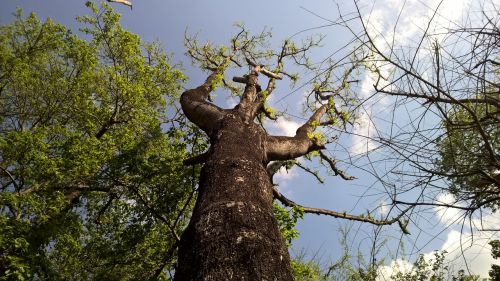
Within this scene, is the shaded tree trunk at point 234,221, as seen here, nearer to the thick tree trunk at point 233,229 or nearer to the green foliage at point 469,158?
the thick tree trunk at point 233,229

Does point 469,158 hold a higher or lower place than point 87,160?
lower

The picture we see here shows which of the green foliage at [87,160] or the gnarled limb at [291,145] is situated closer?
the gnarled limb at [291,145]

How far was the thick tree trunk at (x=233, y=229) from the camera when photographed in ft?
5.49

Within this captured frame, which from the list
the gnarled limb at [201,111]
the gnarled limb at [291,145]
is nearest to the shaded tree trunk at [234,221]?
the gnarled limb at [291,145]

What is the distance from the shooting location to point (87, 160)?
669cm

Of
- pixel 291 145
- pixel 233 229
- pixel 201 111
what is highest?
pixel 201 111

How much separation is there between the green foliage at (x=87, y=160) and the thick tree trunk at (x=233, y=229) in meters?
3.36

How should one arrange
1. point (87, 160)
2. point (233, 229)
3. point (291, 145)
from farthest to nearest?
point (87, 160)
point (291, 145)
point (233, 229)

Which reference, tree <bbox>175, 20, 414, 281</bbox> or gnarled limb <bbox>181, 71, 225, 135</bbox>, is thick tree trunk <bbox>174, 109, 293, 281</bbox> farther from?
gnarled limb <bbox>181, 71, 225, 135</bbox>

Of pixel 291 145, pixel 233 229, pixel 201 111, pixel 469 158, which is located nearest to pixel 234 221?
pixel 233 229

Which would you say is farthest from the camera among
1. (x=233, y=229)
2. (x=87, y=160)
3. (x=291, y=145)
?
(x=87, y=160)

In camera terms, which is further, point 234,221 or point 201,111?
point 201,111

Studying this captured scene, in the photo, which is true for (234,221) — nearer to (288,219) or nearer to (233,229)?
(233,229)

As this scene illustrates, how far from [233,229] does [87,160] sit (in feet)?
18.5
